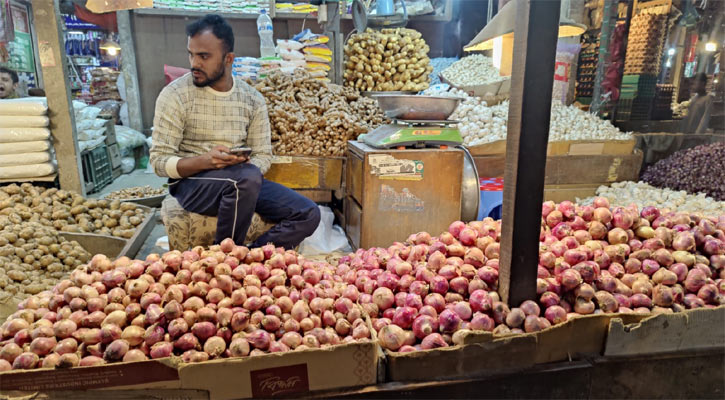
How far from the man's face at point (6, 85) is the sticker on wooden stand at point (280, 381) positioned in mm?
4840

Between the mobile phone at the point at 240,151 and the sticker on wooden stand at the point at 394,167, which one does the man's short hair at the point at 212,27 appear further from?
the sticker on wooden stand at the point at 394,167

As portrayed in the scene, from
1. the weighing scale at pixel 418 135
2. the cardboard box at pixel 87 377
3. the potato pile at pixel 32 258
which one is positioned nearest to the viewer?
the cardboard box at pixel 87 377

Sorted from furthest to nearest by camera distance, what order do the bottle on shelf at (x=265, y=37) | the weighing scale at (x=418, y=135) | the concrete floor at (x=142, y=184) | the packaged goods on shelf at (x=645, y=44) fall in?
the packaged goods on shelf at (x=645, y=44) < the bottle on shelf at (x=265, y=37) < the concrete floor at (x=142, y=184) < the weighing scale at (x=418, y=135)

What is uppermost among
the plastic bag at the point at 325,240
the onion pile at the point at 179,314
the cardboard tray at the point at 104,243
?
the onion pile at the point at 179,314

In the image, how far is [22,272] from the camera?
2.75 meters

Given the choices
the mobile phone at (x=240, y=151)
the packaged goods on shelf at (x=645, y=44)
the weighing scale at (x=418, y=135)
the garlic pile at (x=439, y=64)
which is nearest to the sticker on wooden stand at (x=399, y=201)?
the weighing scale at (x=418, y=135)

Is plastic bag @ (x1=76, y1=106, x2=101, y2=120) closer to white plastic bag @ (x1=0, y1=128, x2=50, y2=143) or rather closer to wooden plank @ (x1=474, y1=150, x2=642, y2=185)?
white plastic bag @ (x1=0, y1=128, x2=50, y2=143)

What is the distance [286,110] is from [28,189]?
2.32m

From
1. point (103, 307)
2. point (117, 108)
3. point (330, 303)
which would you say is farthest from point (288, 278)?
point (117, 108)

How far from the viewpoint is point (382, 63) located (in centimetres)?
532

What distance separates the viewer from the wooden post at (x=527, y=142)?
51.3 inches

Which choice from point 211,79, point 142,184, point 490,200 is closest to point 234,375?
point 211,79

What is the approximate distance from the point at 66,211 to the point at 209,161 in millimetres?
1746

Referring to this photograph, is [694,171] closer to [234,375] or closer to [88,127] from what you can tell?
[234,375]
